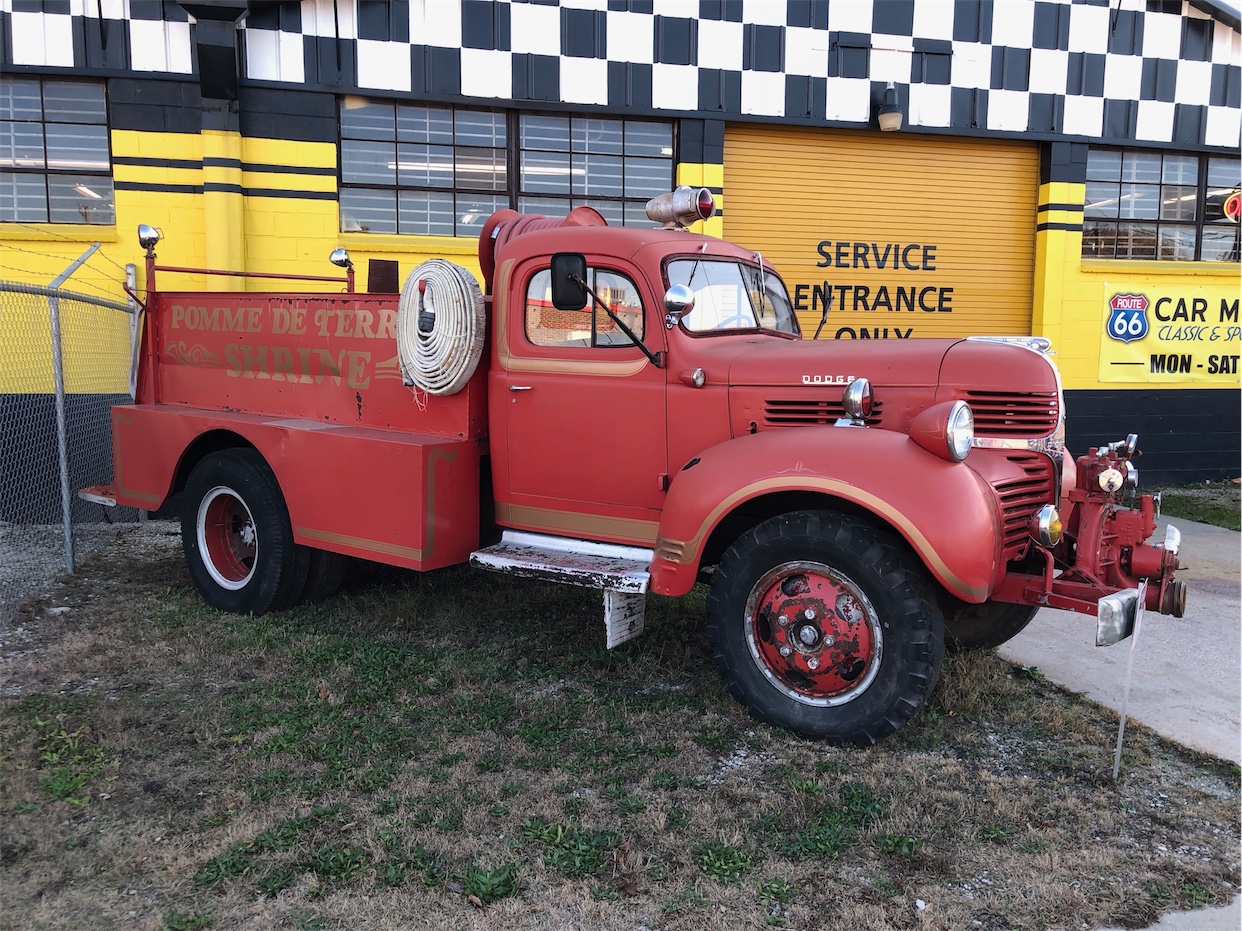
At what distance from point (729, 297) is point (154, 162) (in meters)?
5.94

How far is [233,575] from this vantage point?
18.3 feet

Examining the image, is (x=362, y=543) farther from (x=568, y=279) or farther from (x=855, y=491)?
(x=855, y=491)

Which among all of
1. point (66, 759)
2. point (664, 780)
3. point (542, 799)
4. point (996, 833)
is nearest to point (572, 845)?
point (542, 799)

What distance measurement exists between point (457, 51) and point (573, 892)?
25.5 ft

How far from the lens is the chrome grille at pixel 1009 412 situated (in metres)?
3.93

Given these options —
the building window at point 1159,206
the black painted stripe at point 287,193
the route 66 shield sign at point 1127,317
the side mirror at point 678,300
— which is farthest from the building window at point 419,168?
the route 66 shield sign at point 1127,317

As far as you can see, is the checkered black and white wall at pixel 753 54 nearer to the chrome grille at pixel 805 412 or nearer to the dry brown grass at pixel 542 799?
the dry brown grass at pixel 542 799

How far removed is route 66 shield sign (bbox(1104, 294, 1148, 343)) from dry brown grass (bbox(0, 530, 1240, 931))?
276 inches

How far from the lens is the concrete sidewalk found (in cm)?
409

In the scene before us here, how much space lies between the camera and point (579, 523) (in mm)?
4605

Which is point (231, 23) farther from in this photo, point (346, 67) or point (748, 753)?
point (748, 753)

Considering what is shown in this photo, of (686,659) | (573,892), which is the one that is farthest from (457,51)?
(573,892)

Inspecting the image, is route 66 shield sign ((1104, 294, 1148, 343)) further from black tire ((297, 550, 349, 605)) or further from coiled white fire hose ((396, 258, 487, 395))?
black tire ((297, 550, 349, 605))

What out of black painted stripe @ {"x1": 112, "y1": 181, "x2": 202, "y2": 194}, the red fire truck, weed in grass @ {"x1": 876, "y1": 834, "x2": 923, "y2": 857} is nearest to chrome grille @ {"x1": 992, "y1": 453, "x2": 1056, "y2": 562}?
the red fire truck
